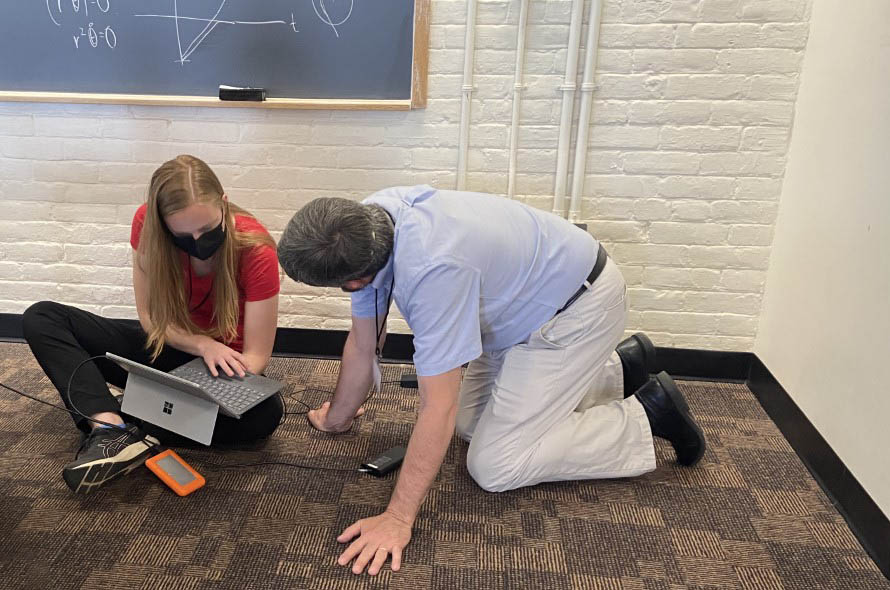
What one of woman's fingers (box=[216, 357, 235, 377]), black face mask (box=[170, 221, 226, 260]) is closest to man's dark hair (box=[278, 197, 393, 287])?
black face mask (box=[170, 221, 226, 260])

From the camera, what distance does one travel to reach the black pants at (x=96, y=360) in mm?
1736

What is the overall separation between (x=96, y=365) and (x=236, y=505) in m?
0.58

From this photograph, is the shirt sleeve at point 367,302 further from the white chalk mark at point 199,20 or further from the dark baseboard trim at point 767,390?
the white chalk mark at point 199,20

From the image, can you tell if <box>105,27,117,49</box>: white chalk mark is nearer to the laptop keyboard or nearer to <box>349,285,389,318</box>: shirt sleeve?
the laptop keyboard

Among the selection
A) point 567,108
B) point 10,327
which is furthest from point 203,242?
point 10,327

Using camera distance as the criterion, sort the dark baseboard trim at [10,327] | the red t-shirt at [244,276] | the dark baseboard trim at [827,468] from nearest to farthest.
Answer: the dark baseboard trim at [827,468] → the red t-shirt at [244,276] → the dark baseboard trim at [10,327]

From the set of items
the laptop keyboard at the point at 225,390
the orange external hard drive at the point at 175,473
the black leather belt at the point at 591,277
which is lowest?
the orange external hard drive at the point at 175,473

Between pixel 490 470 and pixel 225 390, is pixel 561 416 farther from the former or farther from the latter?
pixel 225 390

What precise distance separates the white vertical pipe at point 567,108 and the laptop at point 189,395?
111 cm

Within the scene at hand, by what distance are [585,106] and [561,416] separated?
100cm

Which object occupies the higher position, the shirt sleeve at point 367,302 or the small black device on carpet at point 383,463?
the shirt sleeve at point 367,302

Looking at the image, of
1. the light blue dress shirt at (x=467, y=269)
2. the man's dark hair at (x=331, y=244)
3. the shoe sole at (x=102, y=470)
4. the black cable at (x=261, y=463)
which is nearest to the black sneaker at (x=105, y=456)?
the shoe sole at (x=102, y=470)

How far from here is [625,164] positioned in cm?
220

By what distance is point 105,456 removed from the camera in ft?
5.41
